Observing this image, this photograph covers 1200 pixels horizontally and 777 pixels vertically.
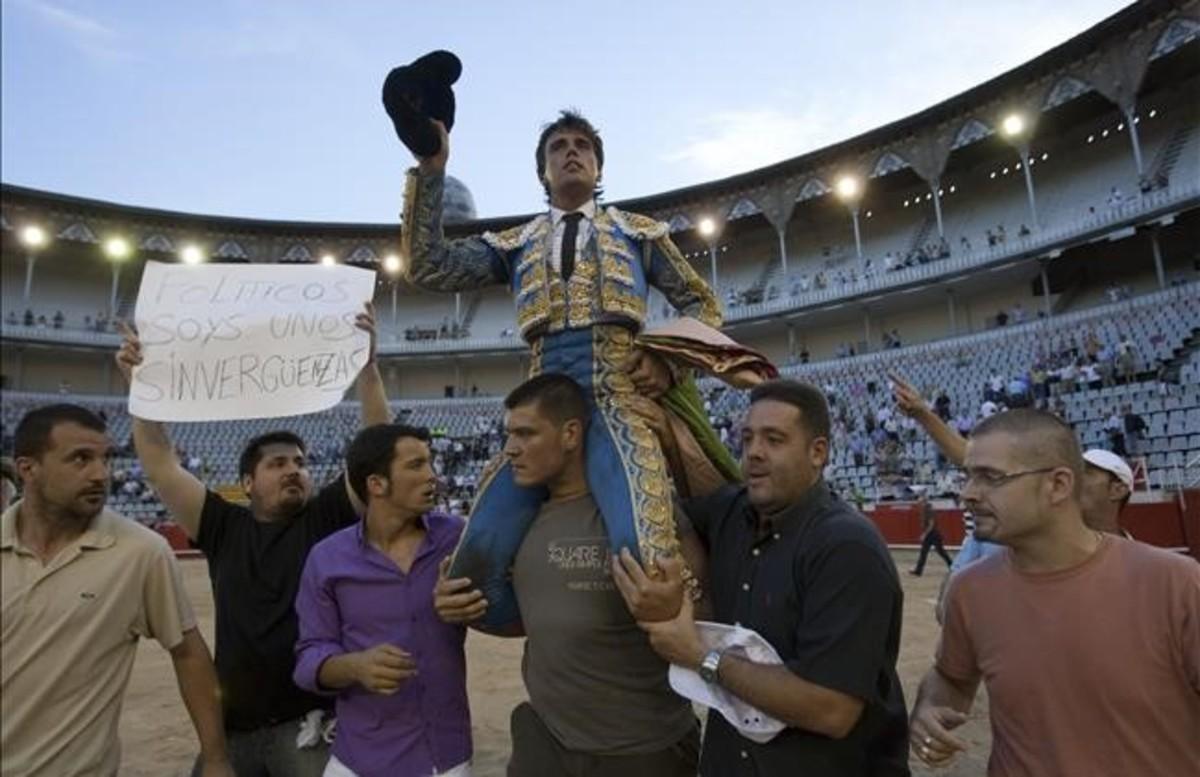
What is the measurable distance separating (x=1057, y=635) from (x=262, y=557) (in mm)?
2313

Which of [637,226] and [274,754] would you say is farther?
[637,226]

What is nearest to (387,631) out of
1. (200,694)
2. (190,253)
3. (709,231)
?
(200,694)

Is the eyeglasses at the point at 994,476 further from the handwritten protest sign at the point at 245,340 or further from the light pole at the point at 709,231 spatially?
the light pole at the point at 709,231

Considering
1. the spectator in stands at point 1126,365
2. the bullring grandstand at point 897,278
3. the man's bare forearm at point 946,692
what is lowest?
the man's bare forearm at point 946,692

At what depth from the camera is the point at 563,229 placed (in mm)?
2600

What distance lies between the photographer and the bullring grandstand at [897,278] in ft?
63.2

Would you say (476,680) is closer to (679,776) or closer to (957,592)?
(679,776)

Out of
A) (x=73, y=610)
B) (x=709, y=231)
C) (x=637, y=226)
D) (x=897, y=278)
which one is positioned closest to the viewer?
(x=73, y=610)

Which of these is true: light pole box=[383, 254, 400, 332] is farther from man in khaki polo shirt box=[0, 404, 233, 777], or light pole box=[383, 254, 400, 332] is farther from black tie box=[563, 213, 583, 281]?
man in khaki polo shirt box=[0, 404, 233, 777]

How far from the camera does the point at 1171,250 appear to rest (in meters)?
22.8

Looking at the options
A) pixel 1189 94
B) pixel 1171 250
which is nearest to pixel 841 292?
pixel 1171 250

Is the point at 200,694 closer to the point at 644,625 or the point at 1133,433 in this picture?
the point at 644,625

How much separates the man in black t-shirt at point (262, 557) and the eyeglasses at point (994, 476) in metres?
1.84

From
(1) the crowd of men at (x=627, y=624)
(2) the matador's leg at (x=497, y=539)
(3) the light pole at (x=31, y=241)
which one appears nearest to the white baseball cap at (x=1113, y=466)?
(1) the crowd of men at (x=627, y=624)
